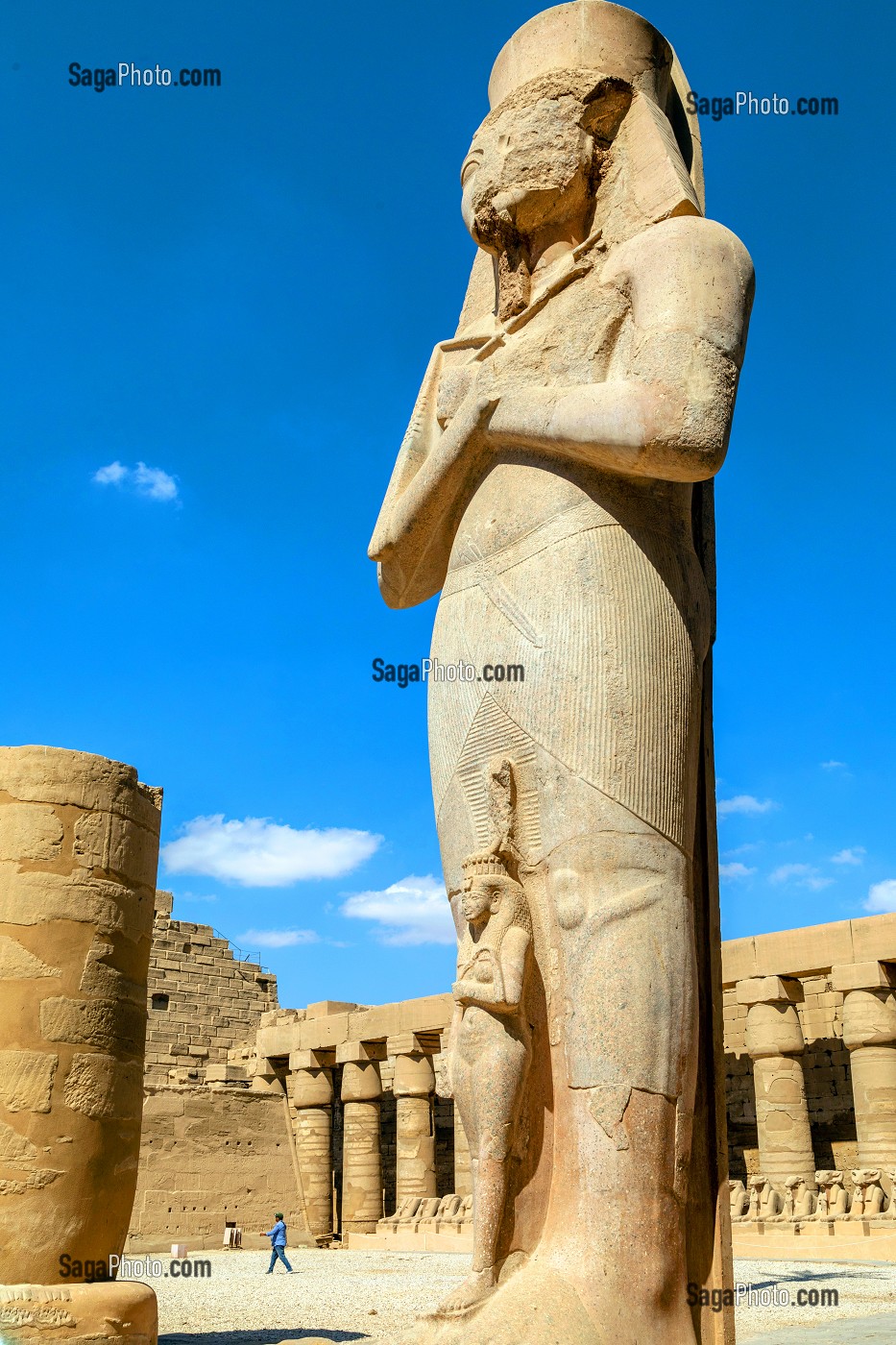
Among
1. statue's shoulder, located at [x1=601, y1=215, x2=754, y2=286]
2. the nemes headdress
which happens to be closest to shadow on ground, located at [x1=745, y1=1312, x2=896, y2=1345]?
statue's shoulder, located at [x1=601, y1=215, x2=754, y2=286]

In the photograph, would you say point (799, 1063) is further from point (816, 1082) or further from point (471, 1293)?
point (471, 1293)

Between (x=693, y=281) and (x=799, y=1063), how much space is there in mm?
14889

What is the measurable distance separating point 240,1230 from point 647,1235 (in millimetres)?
20073

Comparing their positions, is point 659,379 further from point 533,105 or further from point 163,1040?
point 163,1040

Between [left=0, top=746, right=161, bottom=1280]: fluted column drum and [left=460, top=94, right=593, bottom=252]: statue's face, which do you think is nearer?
[left=460, top=94, right=593, bottom=252]: statue's face

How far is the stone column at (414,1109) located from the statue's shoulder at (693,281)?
19.3 meters

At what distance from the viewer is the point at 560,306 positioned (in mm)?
3035

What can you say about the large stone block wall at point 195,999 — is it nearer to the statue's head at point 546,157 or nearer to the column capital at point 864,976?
the column capital at point 864,976

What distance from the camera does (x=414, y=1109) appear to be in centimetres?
2102

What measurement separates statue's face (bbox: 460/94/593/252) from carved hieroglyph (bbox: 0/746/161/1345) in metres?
3.35

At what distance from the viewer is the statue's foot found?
2.42m

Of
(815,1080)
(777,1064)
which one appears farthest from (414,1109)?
(777,1064)

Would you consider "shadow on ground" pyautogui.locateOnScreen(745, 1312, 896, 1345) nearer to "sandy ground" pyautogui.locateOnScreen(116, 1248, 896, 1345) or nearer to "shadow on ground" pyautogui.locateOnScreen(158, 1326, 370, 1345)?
"sandy ground" pyautogui.locateOnScreen(116, 1248, 896, 1345)

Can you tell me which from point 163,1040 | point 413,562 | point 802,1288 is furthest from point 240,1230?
point 413,562
